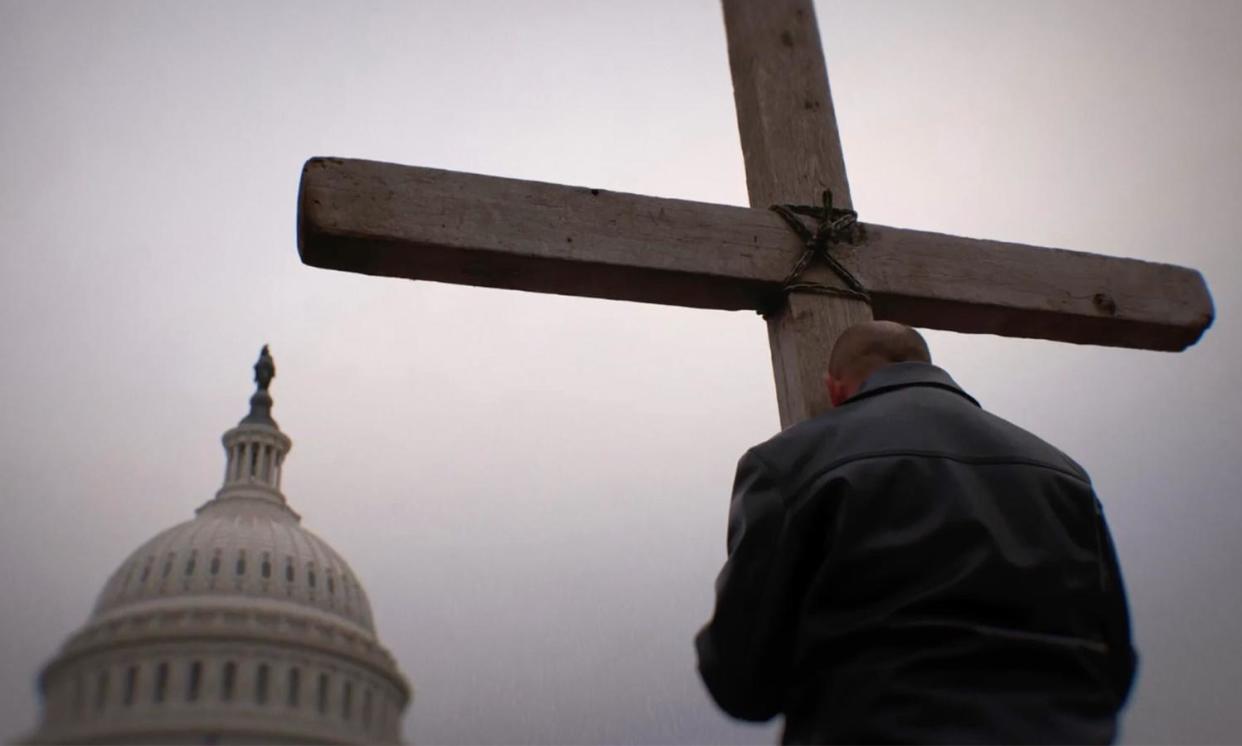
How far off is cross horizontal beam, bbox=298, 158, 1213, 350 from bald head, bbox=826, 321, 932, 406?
2.03ft

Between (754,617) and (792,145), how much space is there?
1656mm

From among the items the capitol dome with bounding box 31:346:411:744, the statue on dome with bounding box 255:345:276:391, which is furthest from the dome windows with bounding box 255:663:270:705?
the statue on dome with bounding box 255:345:276:391

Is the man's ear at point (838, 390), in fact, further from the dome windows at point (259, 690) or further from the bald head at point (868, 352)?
the dome windows at point (259, 690)

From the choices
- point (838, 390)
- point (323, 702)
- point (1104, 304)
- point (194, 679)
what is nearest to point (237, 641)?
point (194, 679)

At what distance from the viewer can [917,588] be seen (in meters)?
1.38

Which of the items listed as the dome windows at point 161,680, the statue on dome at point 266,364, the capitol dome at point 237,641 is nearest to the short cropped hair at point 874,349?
the capitol dome at point 237,641

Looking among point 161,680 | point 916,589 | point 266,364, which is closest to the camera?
point 916,589

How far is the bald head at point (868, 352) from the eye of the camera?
6.15ft

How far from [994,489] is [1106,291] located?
151 cm

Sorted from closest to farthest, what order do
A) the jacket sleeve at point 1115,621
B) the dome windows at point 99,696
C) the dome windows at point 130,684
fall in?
the jacket sleeve at point 1115,621 → the dome windows at point 99,696 → the dome windows at point 130,684

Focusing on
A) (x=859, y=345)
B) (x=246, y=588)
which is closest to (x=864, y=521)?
(x=859, y=345)

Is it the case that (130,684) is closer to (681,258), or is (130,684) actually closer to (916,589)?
(681,258)

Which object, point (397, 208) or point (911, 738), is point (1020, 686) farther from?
point (397, 208)

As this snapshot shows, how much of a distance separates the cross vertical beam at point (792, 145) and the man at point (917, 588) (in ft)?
2.46
